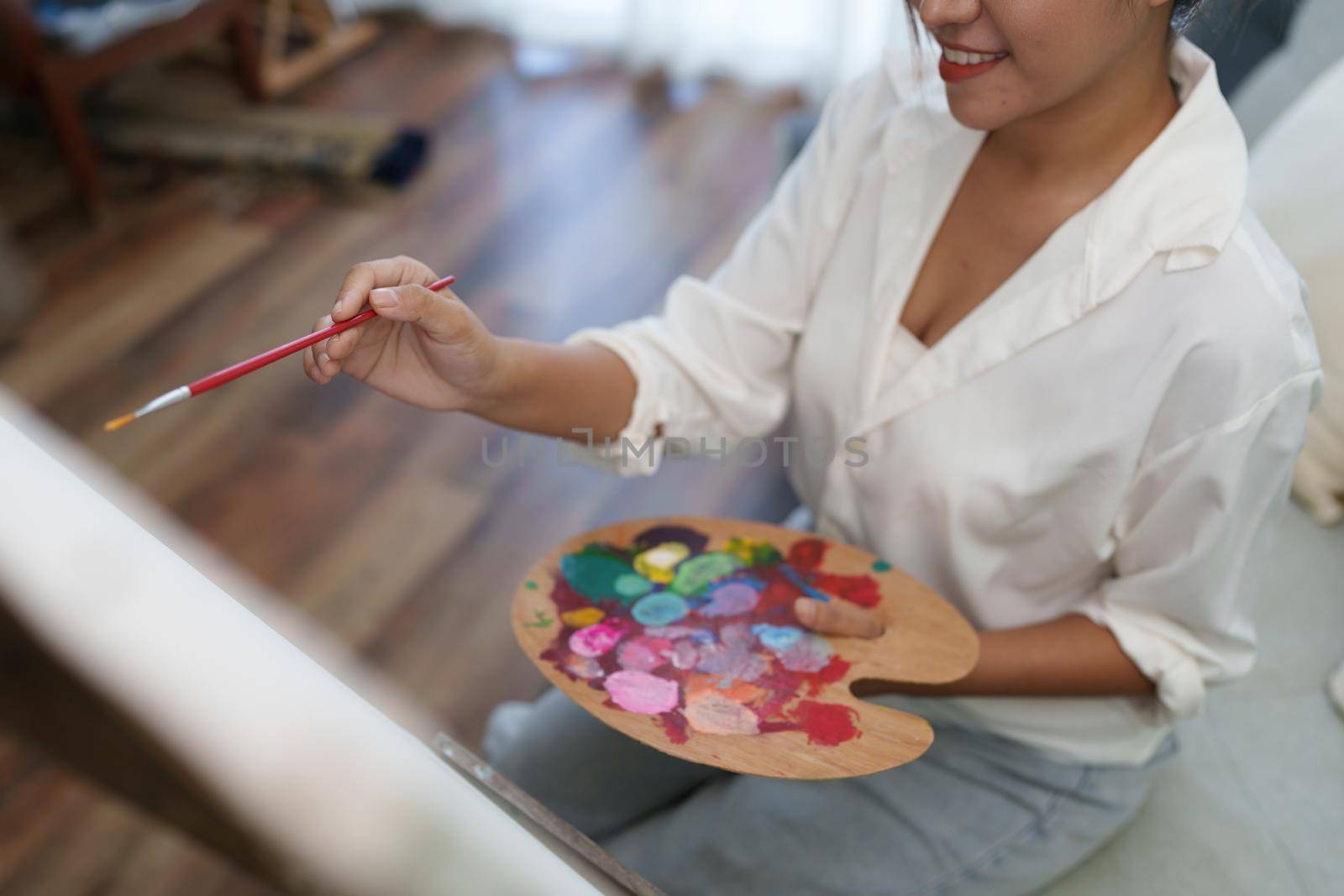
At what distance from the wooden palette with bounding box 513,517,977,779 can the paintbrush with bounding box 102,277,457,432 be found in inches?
9.3

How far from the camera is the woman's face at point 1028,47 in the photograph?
723 millimetres

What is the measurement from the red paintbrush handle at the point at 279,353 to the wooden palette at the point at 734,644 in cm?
23

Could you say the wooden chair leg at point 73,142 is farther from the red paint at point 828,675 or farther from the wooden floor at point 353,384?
the red paint at point 828,675

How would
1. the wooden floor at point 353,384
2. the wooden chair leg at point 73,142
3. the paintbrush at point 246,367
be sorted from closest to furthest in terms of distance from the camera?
1. the paintbrush at point 246,367
2. the wooden floor at point 353,384
3. the wooden chair leg at point 73,142

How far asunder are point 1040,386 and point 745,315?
0.28 m

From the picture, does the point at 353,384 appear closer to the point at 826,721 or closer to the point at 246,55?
the point at 246,55

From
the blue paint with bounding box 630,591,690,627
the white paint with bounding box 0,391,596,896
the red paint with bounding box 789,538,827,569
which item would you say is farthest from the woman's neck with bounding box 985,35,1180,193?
the white paint with bounding box 0,391,596,896

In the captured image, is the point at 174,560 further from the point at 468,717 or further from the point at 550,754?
the point at 468,717

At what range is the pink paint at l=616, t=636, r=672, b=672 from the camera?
755mm

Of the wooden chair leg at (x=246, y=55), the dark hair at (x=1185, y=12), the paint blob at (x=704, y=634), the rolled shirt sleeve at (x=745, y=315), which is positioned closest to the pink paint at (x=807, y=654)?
the paint blob at (x=704, y=634)

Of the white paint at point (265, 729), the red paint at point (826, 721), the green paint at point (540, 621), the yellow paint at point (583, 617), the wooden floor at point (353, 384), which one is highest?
the white paint at point (265, 729)

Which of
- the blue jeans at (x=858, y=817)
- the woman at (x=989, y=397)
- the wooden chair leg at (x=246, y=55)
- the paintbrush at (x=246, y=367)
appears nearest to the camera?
the paintbrush at (x=246, y=367)

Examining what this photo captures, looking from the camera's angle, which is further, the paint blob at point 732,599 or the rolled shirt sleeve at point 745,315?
the rolled shirt sleeve at point 745,315

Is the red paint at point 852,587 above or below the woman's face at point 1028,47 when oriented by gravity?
below
